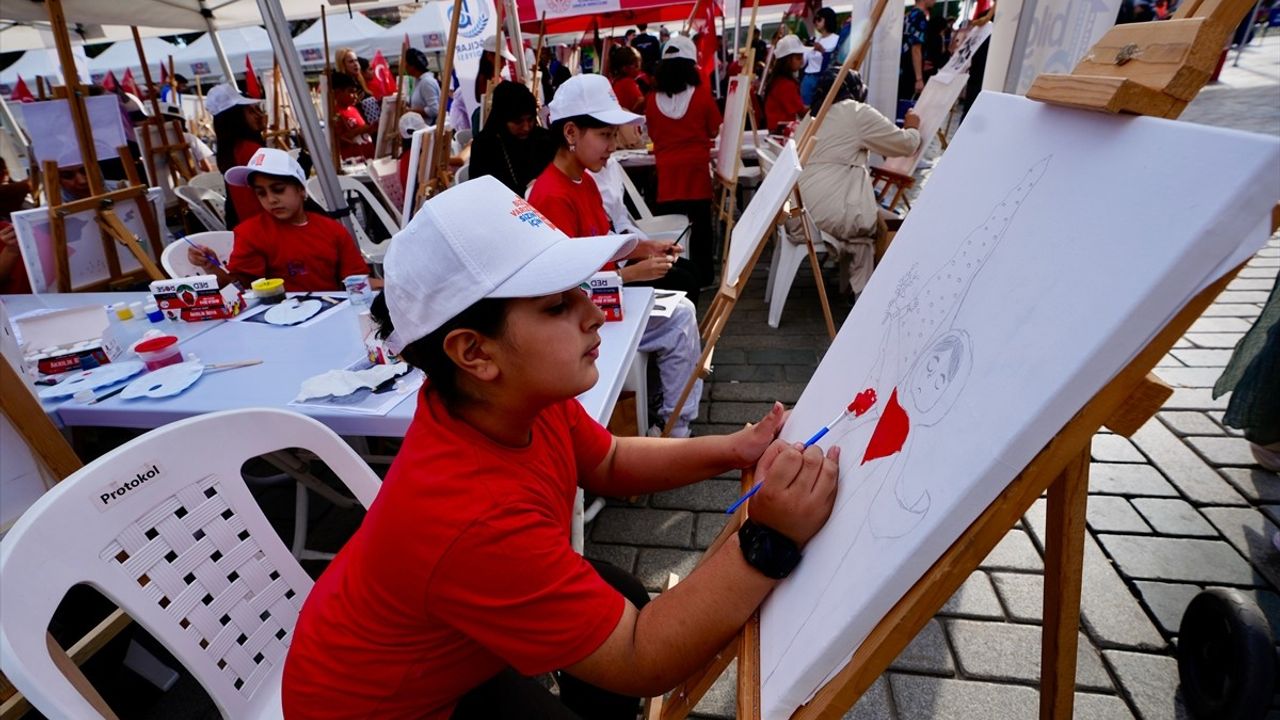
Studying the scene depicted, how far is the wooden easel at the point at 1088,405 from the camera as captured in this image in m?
0.63

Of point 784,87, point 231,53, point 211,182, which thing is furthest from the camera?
point 231,53

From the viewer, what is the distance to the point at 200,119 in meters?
12.0

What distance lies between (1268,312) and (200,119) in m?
15.4

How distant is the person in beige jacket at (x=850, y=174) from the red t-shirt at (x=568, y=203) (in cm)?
162

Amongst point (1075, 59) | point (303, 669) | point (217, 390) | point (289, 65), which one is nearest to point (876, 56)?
point (1075, 59)

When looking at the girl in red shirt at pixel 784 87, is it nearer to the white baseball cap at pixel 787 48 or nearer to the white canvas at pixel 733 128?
the white baseball cap at pixel 787 48

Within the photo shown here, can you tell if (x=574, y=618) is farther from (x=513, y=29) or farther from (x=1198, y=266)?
(x=513, y=29)

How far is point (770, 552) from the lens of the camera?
943 mm

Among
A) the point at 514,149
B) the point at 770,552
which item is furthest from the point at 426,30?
the point at 770,552

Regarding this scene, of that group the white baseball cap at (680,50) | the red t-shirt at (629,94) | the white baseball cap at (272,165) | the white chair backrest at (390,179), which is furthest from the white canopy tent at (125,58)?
the white baseball cap at (272,165)

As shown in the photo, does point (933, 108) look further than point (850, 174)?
Yes

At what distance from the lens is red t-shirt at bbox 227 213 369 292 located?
3.17m

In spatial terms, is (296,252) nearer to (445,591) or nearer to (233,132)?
(233,132)

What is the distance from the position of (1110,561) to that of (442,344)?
2.37 meters
